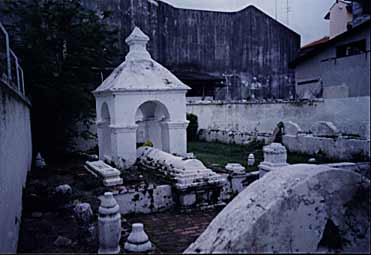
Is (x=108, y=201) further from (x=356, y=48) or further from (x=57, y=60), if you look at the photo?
(x=57, y=60)

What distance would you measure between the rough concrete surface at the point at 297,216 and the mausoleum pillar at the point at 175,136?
6497mm

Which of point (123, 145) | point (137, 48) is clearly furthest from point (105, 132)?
point (137, 48)

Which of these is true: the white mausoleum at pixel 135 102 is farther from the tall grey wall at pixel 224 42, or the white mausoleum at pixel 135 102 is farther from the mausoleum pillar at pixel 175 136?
the tall grey wall at pixel 224 42

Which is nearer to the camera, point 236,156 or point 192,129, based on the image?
point 236,156

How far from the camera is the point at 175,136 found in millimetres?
9602

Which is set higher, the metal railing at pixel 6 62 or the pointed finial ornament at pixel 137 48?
the pointed finial ornament at pixel 137 48

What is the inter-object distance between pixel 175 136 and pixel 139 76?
6.24ft

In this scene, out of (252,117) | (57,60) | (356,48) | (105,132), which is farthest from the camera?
(252,117)

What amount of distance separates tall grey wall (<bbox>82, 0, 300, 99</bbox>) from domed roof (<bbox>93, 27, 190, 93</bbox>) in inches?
525

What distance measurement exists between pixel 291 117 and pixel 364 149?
697cm

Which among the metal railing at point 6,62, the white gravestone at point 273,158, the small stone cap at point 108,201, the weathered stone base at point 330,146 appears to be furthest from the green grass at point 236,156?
the metal railing at point 6,62

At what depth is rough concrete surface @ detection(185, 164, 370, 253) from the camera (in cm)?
259

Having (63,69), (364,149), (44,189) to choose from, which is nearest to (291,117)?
(364,149)

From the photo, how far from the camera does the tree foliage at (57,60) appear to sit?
11.5 metres
